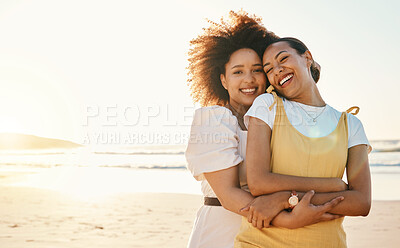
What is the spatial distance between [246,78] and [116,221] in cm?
505

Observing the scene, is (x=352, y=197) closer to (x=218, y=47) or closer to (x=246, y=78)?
(x=246, y=78)

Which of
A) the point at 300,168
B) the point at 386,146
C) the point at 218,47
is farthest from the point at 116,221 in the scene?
the point at 386,146

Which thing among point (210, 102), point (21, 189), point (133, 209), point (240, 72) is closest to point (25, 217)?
point (133, 209)

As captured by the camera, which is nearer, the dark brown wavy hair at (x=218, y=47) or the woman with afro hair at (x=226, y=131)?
the woman with afro hair at (x=226, y=131)

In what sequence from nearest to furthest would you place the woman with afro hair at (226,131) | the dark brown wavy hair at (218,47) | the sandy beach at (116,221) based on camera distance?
the woman with afro hair at (226,131) < the dark brown wavy hair at (218,47) < the sandy beach at (116,221)

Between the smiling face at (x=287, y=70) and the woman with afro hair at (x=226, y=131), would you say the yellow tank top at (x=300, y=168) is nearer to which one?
the woman with afro hair at (x=226, y=131)

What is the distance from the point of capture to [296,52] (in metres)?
2.56

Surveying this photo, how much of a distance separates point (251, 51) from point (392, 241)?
15.0 feet

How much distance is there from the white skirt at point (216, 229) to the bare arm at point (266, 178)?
362 millimetres

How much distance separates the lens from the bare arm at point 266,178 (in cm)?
214

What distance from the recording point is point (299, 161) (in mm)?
2176

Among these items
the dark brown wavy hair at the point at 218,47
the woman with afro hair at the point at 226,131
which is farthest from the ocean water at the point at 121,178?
the woman with afro hair at the point at 226,131

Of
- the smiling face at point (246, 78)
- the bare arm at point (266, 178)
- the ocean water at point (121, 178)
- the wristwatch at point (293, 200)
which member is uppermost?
the smiling face at point (246, 78)

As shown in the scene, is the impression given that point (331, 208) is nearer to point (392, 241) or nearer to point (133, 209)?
point (392, 241)
